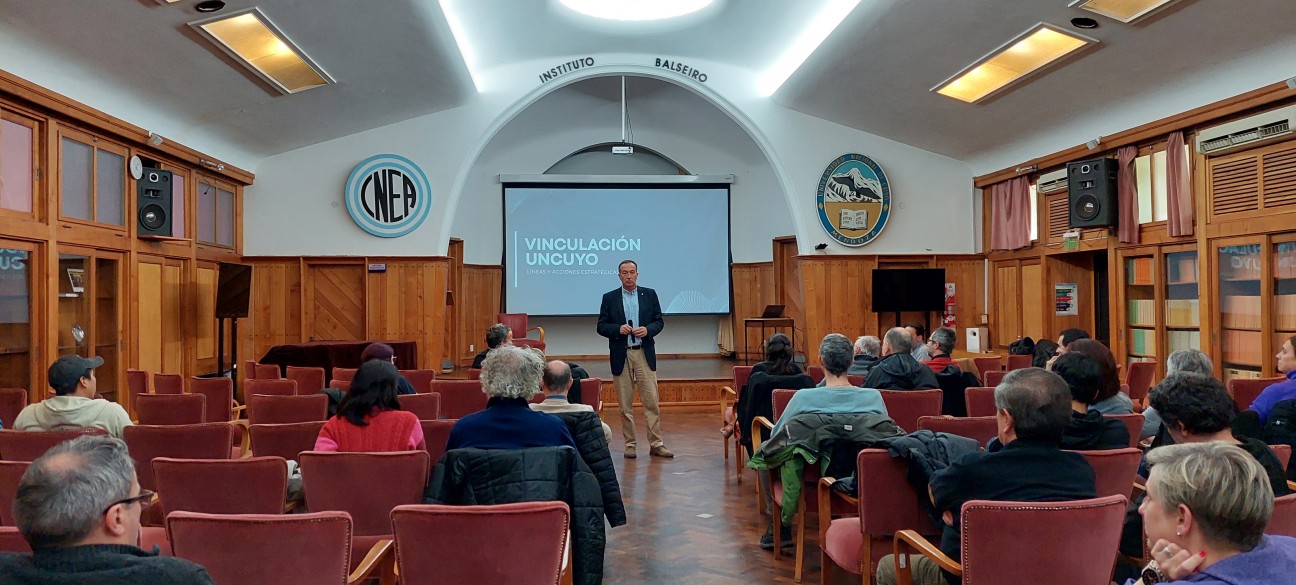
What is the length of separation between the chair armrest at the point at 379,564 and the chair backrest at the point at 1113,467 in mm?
2130

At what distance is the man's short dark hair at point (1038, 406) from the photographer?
224cm

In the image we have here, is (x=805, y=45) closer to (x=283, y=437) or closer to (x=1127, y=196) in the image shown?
(x=1127, y=196)

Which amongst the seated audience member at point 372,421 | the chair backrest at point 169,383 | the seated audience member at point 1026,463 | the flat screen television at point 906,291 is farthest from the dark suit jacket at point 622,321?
the flat screen television at point 906,291

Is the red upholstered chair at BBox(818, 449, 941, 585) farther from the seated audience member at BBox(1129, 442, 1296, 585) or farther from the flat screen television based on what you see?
the flat screen television

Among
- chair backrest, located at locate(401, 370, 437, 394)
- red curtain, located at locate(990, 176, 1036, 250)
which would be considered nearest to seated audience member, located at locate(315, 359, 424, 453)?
chair backrest, located at locate(401, 370, 437, 394)

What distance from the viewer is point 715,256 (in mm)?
13820

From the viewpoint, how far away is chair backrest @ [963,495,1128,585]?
2.06 meters

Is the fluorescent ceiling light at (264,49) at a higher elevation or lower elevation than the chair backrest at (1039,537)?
higher

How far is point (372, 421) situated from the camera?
9.93 feet

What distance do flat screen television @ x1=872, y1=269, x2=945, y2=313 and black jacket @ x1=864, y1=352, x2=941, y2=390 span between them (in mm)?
6009

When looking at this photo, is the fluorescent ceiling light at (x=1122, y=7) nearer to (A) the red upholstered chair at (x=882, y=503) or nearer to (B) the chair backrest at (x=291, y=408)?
(A) the red upholstered chair at (x=882, y=503)

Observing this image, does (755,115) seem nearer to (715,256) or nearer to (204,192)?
(715,256)

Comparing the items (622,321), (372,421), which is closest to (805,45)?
(622,321)

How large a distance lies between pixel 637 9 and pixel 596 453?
7.75 metres
